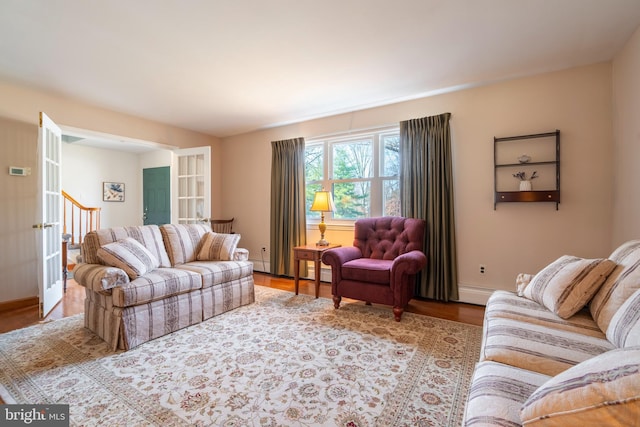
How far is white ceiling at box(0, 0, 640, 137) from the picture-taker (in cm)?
202

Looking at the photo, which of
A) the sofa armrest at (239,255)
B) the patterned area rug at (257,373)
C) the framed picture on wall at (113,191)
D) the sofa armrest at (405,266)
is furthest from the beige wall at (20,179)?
the sofa armrest at (405,266)

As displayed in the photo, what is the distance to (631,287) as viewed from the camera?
133cm

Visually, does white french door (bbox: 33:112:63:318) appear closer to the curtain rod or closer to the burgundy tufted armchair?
the burgundy tufted armchair

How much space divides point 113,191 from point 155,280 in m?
5.09

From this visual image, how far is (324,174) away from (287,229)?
1033 millimetres

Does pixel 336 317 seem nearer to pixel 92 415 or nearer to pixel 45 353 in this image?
pixel 92 415

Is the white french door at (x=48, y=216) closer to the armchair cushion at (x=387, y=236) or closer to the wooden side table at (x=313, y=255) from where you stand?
the wooden side table at (x=313, y=255)

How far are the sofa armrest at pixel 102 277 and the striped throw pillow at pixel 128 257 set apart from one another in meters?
0.07

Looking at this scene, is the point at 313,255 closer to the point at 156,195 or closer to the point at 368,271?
Result: the point at 368,271

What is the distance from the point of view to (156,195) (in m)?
6.33

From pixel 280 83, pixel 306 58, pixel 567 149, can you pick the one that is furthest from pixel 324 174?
pixel 567 149

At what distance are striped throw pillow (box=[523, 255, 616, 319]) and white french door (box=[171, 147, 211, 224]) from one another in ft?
13.9

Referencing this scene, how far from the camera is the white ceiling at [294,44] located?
6.62ft

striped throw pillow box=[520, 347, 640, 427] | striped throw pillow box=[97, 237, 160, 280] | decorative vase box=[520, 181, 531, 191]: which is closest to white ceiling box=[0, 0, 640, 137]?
decorative vase box=[520, 181, 531, 191]
